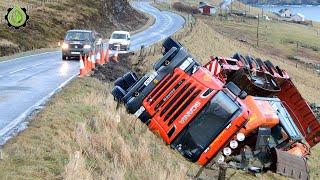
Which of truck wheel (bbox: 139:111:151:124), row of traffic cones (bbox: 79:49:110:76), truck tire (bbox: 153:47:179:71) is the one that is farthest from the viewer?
row of traffic cones (bbox: 79:49:110:76)

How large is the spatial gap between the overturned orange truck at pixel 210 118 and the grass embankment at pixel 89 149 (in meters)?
0.31

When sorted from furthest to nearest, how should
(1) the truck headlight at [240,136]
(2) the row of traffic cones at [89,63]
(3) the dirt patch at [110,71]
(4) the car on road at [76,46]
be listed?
(4) the car on road at [76,46], (3) the dirt patch at [110,71], (2) the row of traffic cones at [89,63], (1) the truck headlight at [240,136]

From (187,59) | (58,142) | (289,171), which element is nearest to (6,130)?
(58,142)

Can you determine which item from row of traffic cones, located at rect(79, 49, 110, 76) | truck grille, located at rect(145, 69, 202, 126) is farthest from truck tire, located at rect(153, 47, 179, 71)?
row of traffic cones, located at rect(79, 49, 110, 76)

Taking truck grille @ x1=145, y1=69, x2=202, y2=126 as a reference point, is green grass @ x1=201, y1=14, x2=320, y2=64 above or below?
below

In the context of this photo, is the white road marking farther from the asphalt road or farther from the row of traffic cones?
the row of traffic cones

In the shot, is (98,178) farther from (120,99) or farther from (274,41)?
(274,41)

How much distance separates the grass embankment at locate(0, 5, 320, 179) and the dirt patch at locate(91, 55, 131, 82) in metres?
7.18

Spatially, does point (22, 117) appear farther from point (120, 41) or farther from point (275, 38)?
point (275, 38)

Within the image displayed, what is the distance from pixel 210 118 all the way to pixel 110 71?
1232 cm

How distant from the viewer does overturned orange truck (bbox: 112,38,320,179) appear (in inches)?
456

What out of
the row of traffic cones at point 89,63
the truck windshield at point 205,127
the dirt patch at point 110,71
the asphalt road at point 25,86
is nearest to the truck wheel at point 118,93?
the asphalt road at point 25,86

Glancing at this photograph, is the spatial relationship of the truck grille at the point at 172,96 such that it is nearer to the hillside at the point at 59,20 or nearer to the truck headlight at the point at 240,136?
the truck headlight at the point at 240,136

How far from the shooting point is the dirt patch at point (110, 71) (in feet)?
71.3
